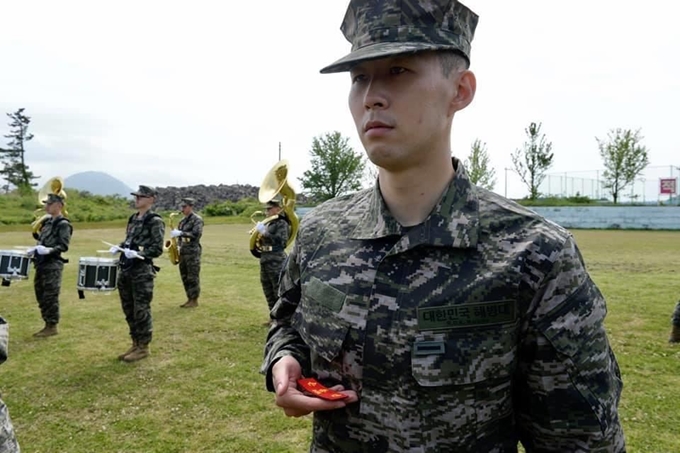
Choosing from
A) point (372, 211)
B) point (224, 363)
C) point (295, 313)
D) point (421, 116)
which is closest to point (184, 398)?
point (224, 363)

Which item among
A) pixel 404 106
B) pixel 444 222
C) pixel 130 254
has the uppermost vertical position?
pixel 404 106

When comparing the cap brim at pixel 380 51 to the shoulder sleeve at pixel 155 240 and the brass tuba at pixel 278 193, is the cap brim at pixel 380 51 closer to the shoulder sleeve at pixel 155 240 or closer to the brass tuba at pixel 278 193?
the shoulder sleeve at pixel 155 240

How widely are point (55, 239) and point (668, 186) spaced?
153 feet

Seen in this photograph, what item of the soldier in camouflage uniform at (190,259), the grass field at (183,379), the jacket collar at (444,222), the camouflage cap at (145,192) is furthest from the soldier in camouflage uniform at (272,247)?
the jacket collar at (444,222)

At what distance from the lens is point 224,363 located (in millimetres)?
6355

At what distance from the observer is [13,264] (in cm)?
748

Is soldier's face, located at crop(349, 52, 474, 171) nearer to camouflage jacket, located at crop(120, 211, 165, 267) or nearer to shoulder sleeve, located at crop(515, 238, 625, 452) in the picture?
shoulder sleeve, located at crop(515, 238, 625, 452)

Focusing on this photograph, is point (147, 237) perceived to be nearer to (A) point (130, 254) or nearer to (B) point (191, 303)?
(A) point (130, 254)

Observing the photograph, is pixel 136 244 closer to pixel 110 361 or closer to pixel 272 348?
pixel 110 361

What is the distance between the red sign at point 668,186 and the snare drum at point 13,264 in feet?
151

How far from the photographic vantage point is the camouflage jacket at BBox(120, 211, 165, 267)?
6535 millimetres

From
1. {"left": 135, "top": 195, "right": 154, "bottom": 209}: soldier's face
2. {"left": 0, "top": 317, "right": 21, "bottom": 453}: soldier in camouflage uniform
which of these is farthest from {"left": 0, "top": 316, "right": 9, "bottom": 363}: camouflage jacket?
{"left": 135, "top": 195, "right": 154, "bottom": 209}: soldier's face

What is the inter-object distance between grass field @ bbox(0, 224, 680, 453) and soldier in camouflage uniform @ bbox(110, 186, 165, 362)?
1.01ft

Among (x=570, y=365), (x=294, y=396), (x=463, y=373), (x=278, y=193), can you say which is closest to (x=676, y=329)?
(x=278, y=193)
